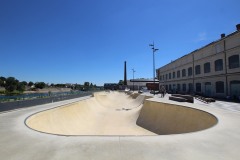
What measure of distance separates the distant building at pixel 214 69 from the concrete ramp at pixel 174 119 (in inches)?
570

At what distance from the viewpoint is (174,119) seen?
16656mm

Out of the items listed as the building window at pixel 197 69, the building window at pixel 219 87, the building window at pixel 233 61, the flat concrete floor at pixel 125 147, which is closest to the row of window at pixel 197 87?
the building window at pixel 219 87

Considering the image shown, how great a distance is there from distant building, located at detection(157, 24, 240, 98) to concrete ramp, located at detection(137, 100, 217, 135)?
14485 millimetres

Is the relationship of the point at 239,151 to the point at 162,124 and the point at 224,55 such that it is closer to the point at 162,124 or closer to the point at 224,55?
the point at 162,124

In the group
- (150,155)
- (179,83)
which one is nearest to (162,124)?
(150,155)

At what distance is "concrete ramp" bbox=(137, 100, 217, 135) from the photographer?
41.1 ft

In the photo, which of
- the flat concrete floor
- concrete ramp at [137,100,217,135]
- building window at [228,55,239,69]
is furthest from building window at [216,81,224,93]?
the flat concrete floor

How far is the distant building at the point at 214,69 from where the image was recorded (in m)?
27.9

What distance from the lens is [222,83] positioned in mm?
30891

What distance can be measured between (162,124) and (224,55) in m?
19.8

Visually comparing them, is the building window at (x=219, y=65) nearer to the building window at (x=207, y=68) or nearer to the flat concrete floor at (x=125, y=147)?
the building window at (x=207, y=68)

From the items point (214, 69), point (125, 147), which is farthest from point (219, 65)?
point (125, 147)

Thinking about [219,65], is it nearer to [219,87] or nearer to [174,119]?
[219,87]

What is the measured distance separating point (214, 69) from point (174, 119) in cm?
2137
